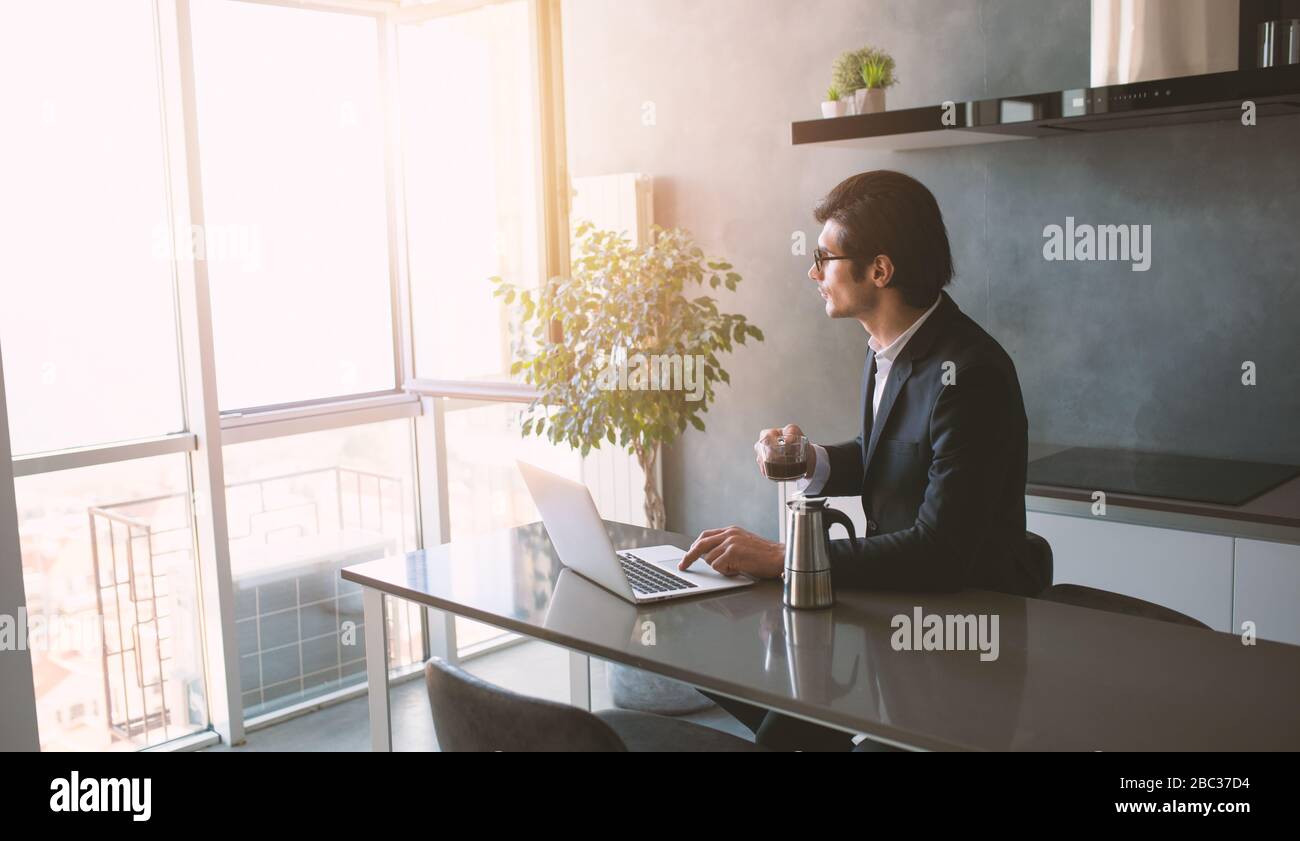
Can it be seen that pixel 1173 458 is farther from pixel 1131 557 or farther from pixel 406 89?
pixel 406 89

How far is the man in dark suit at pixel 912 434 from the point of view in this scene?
1.92 metres

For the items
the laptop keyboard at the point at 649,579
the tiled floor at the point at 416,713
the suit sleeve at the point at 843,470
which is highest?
the suit sleeve at the point at 843,470

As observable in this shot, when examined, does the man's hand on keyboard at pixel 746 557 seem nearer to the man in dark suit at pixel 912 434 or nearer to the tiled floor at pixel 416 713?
the man in dark suit at pixel 912 434

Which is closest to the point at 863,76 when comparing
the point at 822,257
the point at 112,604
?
the point at 822,257

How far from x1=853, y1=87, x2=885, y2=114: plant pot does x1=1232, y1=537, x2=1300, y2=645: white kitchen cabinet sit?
4.99 feet

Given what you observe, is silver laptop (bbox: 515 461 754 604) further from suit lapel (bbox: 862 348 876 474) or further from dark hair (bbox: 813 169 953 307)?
dark hair (bbox: 813 169 953 307)

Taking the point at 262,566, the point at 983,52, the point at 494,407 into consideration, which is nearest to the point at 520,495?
the point at 494,407

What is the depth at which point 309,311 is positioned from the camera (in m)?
4.03

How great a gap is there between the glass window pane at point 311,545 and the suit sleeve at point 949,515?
2.58 metres

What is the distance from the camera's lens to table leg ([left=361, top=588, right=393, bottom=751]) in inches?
87.5

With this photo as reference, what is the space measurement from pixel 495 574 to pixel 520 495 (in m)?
2.41
